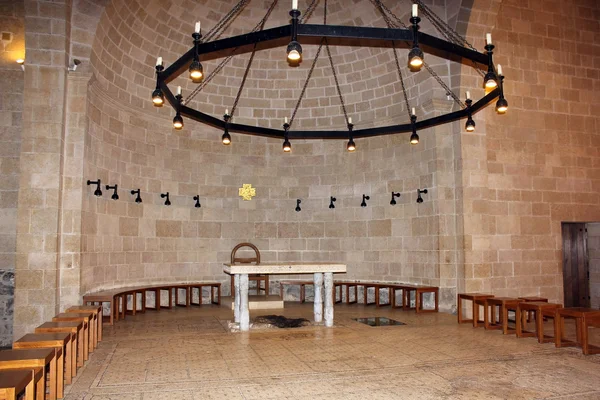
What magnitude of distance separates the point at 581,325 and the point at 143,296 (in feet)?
26.6

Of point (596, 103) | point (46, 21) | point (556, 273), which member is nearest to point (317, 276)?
point (556, 273)

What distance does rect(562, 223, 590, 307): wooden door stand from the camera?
1153 centimetres

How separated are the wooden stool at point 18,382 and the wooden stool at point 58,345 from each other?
0.62 m

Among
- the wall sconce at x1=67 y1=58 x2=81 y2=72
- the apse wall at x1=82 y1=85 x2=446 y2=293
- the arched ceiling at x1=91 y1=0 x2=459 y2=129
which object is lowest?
the apse wall at x1=82 y1=85 x2=446 y2=293

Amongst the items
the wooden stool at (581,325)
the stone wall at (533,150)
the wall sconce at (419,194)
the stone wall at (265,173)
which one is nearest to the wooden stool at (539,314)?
the wooden stool at (581,325)

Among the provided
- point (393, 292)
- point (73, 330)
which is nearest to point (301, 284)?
point (393, 292)

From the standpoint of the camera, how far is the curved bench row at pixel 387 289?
1022 cm

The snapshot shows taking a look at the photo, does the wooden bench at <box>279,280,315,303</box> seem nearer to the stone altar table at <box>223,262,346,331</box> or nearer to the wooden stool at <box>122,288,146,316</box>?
the stone altar table at <box>223,262,346,331</box>

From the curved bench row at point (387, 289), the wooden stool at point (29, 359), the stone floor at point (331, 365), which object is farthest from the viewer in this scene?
the curved bench row at point (387, 289)

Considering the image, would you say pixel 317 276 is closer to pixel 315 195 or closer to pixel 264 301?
pixel 264 301

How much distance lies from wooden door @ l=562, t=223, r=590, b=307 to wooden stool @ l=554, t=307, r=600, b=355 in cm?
487

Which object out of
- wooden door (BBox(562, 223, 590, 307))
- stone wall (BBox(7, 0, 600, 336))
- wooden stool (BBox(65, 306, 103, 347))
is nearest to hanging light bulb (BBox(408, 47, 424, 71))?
stone wall (BBox(7, 0, 600, 336))

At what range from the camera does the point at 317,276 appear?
891 cm

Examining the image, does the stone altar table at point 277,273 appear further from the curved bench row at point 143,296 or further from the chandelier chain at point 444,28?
the chandelier chain at point 444,28
